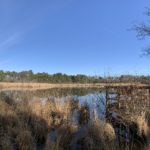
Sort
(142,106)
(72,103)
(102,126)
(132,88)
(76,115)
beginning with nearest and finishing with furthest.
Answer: (102,126), (142,106), (132,88), (76,115), (72,103)

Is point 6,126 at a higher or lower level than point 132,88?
lower

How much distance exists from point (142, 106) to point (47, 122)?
A: 3.26m

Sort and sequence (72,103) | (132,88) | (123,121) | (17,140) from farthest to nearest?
(72,103) < (132,88) < (123,121) < (17,140)

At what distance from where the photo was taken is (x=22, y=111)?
416 inches

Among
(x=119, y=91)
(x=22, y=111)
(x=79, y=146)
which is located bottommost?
(x=79, y=146)

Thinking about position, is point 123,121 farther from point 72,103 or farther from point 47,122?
point 72,103

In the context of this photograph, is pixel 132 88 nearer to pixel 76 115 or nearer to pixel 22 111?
pixel 76 115

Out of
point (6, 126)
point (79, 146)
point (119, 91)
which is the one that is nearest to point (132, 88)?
point (119, 91)

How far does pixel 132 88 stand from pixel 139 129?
2.53m

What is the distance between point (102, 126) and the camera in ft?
27.5

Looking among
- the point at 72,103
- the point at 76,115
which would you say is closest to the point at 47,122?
the point at 76,115

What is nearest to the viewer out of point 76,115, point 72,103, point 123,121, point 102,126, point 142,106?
point 102,126

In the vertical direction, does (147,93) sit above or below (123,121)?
above

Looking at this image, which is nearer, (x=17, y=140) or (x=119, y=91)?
(x=17, y=140)
